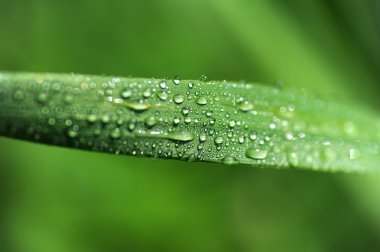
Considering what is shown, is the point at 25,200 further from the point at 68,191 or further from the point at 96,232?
the point at 96,232

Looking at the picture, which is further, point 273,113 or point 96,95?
point 273,113

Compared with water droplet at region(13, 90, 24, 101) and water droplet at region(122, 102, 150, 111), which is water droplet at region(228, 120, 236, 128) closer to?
water droplet at region(122, 102, 150, 111)

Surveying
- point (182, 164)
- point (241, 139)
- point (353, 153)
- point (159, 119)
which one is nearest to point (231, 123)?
point (241, 139)

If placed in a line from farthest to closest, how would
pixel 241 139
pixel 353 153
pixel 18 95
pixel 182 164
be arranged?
pixel 182 164 → pixel 353 153 → pixel 241 139 → pixel 18 95

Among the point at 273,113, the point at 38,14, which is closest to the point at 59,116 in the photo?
the point at 273,113

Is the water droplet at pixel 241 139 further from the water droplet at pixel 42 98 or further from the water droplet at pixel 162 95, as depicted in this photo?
the water droplet at pixel 42 98

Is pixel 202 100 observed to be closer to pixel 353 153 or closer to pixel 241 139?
pixel 241 139

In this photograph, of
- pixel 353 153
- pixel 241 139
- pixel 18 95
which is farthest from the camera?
pixel 353 153
